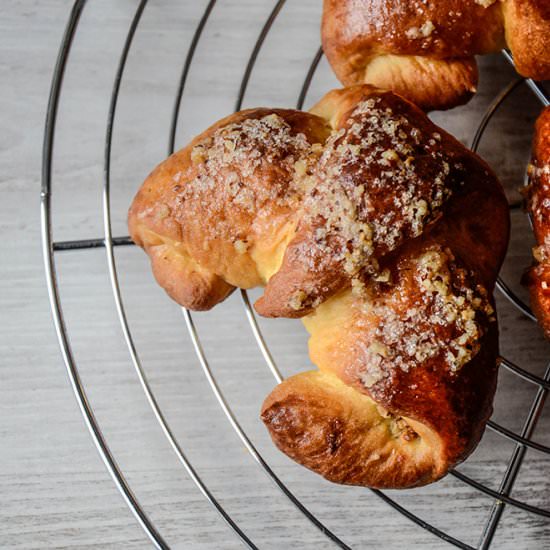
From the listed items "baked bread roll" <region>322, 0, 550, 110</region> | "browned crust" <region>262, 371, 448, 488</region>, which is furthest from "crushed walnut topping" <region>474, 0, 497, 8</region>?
"browned crust" <region>262, 371, 448, 488</region>

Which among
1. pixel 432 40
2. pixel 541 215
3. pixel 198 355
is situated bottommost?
pixel 198 355

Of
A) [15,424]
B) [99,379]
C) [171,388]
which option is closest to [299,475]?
A: [171,388]

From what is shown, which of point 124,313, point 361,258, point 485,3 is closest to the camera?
point 361,258

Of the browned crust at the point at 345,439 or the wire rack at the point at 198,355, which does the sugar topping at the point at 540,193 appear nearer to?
the wire rack at the point at 198,355

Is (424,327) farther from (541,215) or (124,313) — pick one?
(124,313)

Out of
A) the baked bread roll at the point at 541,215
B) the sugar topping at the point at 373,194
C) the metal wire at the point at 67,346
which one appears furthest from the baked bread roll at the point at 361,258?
the metal wire at the point at 67,346

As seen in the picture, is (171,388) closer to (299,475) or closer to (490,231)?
(299,475)

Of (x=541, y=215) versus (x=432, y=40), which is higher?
(x=432, y=40)

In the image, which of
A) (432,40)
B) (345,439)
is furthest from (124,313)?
(432,40)
